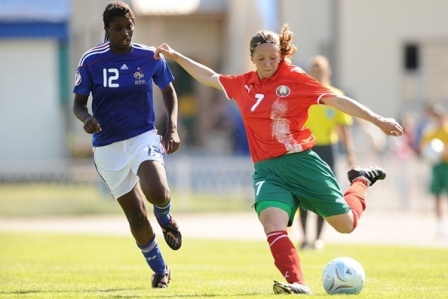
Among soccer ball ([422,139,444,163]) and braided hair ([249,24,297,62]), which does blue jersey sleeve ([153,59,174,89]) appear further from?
soccer ball ([422,139,444,163])

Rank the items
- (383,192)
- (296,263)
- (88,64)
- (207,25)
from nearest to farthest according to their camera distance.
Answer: (296,263) < (88,64) < (383,192) < (207,25)

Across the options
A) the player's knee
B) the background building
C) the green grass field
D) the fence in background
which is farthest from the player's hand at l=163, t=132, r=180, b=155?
the background building

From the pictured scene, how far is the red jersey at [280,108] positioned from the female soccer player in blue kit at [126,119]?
936 mm

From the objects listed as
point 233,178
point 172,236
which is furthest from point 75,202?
point 172,236

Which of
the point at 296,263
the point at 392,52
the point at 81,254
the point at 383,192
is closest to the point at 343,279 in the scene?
the point at 296,263

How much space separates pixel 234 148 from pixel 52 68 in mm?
5535

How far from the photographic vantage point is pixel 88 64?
31.4ft

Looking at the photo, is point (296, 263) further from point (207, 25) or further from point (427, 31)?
point (207, 25)

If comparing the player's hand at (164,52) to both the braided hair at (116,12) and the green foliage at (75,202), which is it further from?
the green foliage at (75,202)

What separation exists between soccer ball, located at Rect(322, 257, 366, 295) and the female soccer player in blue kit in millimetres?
1566

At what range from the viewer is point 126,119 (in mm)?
9594

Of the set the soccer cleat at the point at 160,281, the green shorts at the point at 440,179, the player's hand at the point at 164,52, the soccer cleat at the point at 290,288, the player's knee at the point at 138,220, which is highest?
the player's hand at the point at 164,52

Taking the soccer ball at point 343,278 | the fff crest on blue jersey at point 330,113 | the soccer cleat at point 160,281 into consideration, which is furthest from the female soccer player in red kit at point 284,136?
the fff crest on blue jersey at point 330,113

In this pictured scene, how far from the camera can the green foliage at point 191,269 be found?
30.4 feet
